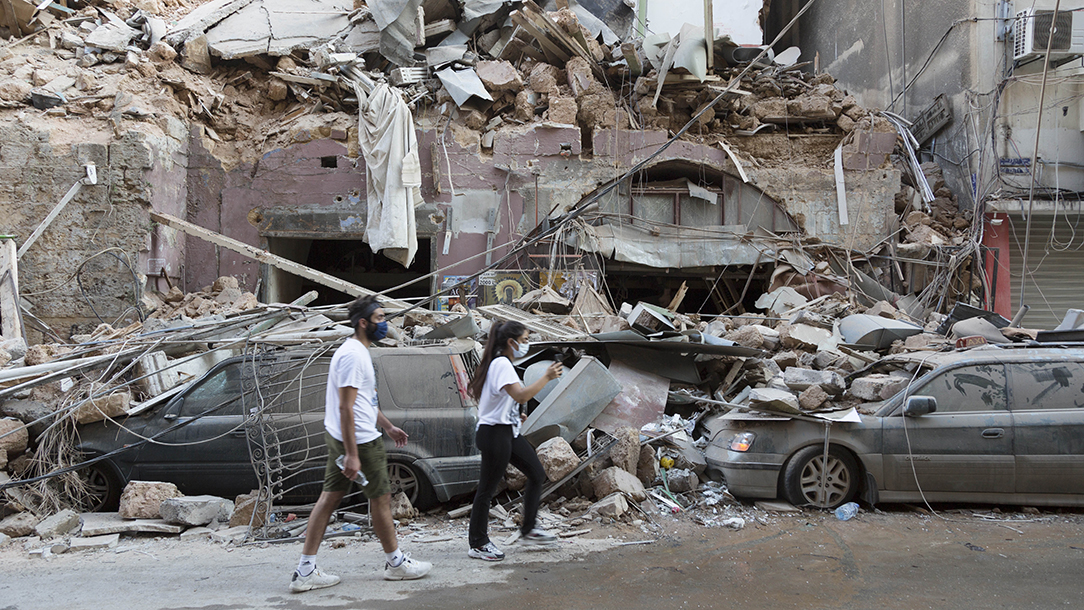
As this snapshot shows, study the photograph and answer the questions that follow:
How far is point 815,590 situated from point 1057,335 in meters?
4.67

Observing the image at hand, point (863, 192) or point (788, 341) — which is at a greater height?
point (863, 192)

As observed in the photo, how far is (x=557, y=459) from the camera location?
547cm

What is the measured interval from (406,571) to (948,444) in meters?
4.33

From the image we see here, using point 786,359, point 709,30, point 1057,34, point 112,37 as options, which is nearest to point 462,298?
point 786,359

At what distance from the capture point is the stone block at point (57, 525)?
499 centimetres

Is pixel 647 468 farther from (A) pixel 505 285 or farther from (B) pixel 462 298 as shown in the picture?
(B) pixel 462 298

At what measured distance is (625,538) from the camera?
16.3 feet

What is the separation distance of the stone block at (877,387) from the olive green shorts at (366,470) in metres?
4.33

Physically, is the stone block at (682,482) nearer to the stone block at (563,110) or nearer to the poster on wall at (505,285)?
the poster on wall at (505,285)

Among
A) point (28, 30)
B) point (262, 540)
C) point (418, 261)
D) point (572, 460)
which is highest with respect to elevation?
point (28, 30)

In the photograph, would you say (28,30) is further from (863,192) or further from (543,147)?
(863,192)

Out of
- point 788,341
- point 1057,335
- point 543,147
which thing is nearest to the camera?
point 1057,335

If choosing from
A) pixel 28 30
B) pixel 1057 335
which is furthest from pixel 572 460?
pixel 28 30

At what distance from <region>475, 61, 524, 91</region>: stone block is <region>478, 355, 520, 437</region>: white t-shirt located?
327 inches
